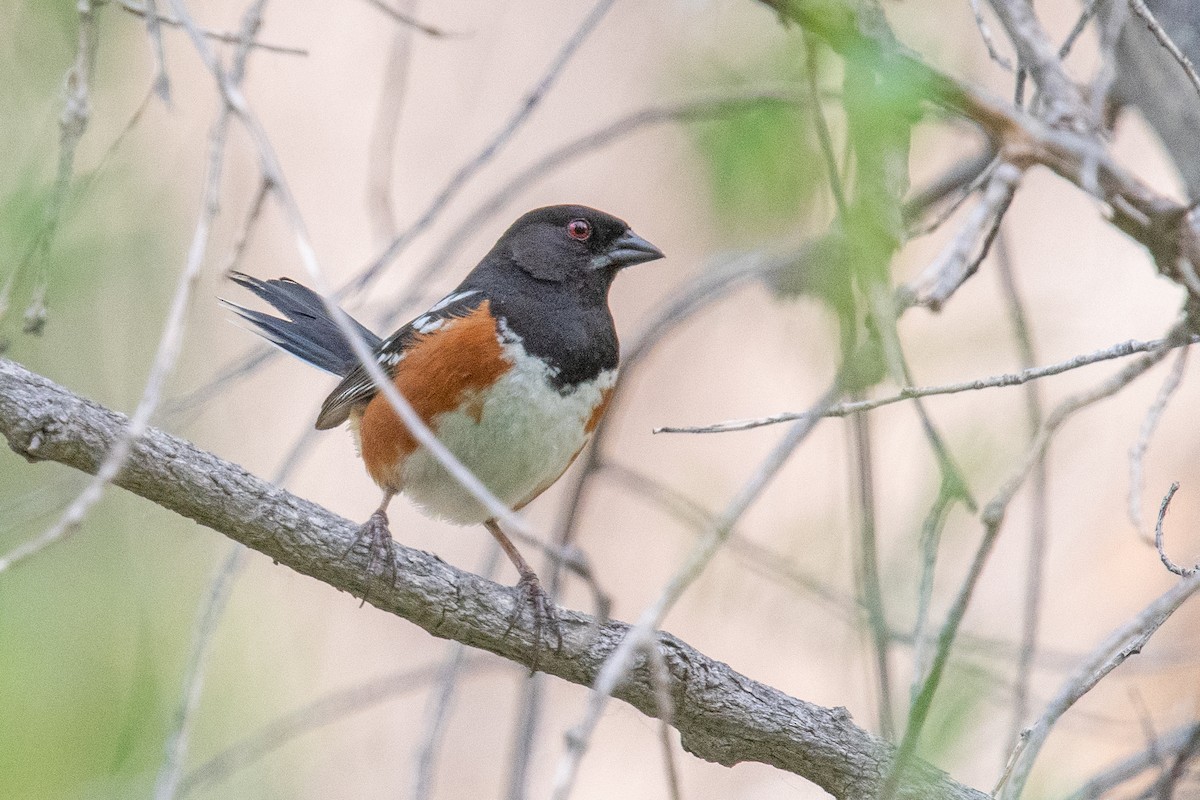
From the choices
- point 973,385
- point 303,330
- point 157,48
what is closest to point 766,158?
point 973,385

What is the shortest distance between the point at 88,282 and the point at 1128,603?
3.15 m

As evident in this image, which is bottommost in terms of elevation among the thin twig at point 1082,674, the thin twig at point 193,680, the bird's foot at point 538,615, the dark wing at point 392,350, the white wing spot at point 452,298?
the thin twig at point 193,680

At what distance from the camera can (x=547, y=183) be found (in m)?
5.18

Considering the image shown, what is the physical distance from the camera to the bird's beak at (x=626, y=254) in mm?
2986

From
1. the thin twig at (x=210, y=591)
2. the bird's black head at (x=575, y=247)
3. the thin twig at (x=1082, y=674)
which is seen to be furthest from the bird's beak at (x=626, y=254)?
the thin twig at (x=1082, y=674)

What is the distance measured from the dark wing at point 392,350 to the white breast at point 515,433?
0.20m

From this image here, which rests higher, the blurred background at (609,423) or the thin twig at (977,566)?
the blurred background at (609,423)

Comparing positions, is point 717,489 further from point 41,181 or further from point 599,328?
point 41,181

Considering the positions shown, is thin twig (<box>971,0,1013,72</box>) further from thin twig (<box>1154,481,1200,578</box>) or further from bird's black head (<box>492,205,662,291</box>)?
bird's black head (<box>492,205,662,291</box>)

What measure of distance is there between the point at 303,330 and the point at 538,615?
1387 mm

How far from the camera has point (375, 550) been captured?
203cm

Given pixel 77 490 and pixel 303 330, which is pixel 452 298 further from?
pixel 77 490

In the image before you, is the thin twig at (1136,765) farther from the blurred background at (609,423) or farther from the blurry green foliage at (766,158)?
the blurry green foliage at (766,158)

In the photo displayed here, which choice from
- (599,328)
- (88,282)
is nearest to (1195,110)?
(599,328)
